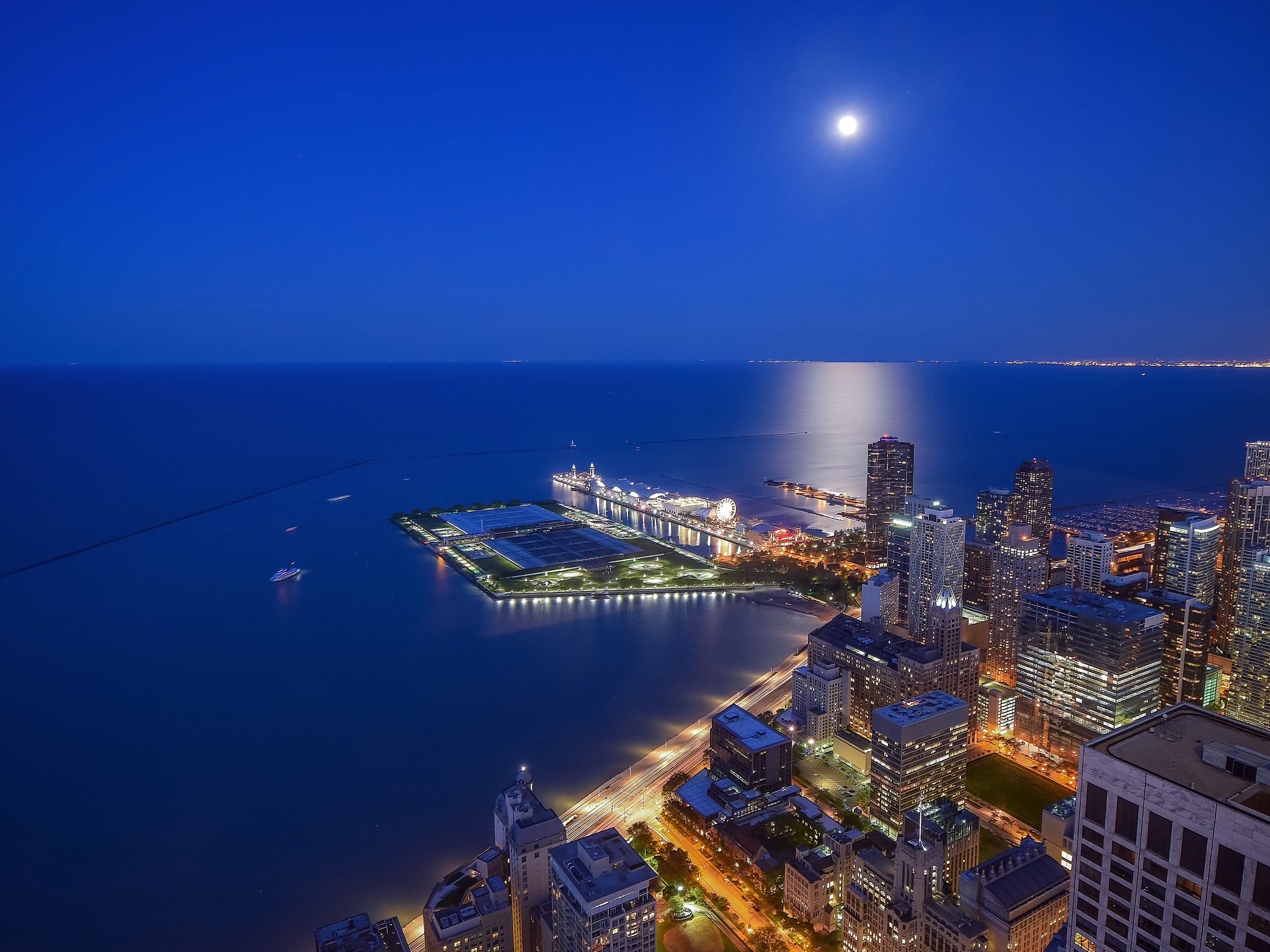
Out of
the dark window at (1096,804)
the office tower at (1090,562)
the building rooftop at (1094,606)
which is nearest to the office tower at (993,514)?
the office tower at (1090,562)

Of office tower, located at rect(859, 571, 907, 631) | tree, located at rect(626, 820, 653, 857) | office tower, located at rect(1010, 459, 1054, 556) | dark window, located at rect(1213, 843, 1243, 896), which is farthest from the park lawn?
office tower, located at rect(1010, 459, 1054, 556)

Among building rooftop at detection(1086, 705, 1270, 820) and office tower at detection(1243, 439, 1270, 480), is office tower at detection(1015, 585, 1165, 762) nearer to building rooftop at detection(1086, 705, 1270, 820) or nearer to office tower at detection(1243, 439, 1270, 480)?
building rooftop at detection(1086, 705, 1270, 820)

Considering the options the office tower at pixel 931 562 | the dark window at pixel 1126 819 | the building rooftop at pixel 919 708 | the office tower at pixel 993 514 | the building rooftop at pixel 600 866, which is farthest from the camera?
the office tower at pixel 993 514

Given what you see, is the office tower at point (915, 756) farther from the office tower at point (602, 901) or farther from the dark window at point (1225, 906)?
the dark window at point (1225, 906)

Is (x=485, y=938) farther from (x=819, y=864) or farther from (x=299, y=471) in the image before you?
(x=299, y=471)

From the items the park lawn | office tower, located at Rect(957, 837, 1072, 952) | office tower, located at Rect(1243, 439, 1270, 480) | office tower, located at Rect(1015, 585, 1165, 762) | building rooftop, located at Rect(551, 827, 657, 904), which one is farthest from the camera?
office tower, located at Rect(1243, 439, 1270, 480)

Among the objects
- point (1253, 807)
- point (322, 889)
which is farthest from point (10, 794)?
point (1253, 807)
